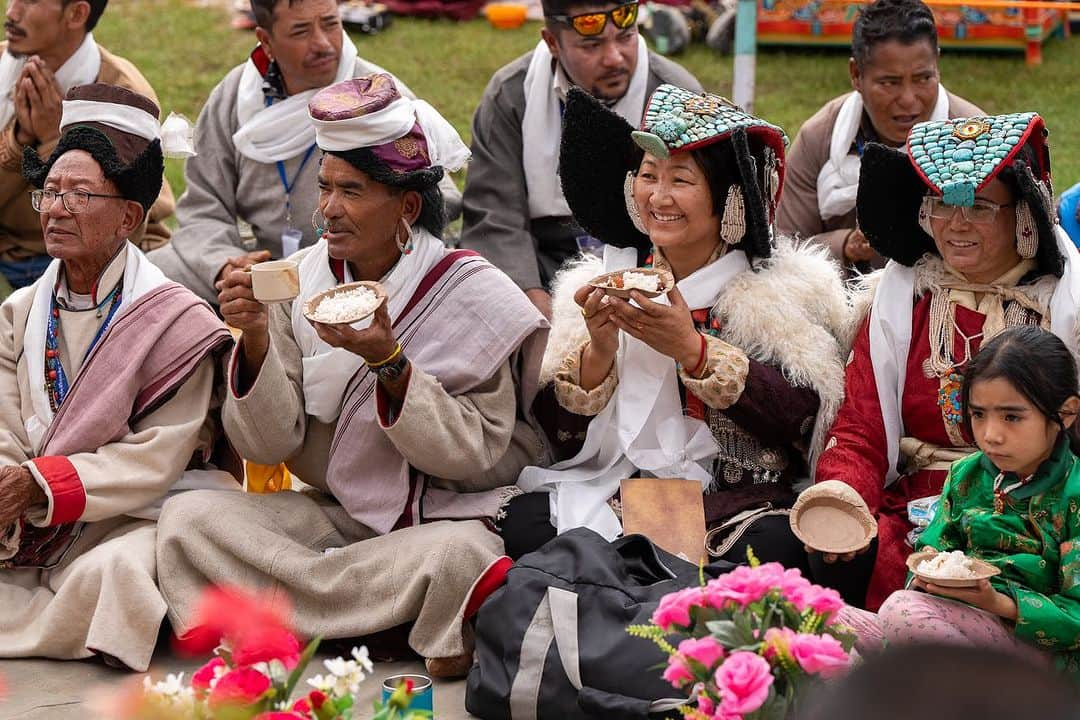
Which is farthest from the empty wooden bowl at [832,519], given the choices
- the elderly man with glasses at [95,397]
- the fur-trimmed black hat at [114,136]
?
the fur-trimmed black hat at [114,136]

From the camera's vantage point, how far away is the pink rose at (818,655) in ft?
8.85

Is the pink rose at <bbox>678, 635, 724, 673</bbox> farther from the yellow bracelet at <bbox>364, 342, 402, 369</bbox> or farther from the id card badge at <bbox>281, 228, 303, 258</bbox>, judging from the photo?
the id card badge at <bbox>281, 228, 303, 258</bbox>

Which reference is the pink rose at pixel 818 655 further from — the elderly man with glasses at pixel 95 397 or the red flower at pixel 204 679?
the elderly man with glasses at pixel 95 397

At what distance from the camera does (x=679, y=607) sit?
2857 mm

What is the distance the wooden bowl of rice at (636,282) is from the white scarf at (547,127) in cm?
144

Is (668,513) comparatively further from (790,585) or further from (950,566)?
(790,585)

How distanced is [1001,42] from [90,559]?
797cm

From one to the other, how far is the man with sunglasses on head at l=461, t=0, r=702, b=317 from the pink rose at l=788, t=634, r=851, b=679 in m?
2.90

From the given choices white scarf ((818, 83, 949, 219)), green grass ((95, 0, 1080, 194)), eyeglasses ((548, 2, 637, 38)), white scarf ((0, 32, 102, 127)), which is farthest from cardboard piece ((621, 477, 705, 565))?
green grass ((95, 0, 1080, 194))

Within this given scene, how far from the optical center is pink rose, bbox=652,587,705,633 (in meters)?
2.84

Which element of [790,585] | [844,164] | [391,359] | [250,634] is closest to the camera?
[250,634]

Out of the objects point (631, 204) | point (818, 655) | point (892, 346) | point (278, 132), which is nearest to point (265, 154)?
point (278, 132)

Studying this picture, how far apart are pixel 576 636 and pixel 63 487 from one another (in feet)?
4.89

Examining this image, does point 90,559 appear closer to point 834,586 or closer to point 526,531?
point 526,531
